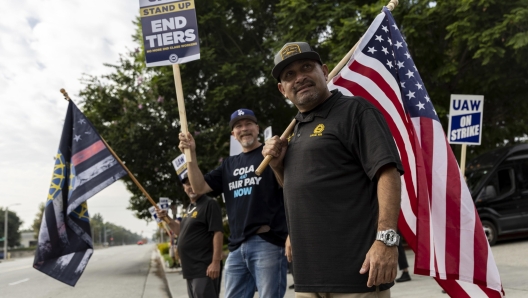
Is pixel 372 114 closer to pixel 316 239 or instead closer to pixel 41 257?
pixel 316 239

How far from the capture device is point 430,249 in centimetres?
374

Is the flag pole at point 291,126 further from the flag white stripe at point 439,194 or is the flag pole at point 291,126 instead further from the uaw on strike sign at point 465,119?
the uaw on strike sign at point 465,119

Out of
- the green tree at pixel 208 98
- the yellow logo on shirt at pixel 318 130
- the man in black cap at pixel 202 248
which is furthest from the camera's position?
the green tree at pixel 208 98

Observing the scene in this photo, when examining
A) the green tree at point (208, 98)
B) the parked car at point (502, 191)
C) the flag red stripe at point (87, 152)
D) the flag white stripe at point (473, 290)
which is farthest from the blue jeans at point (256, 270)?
the green tree at point (208, 98)

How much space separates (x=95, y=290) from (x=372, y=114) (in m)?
12.1

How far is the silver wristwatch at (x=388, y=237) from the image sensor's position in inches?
101

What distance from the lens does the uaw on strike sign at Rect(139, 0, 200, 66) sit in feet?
16.1

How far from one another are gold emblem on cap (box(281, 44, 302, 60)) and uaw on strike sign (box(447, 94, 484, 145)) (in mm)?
5382

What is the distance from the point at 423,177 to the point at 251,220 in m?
1.38

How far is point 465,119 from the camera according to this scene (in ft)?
26.4

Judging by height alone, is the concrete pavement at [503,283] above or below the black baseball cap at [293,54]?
below

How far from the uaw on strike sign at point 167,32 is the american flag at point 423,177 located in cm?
143

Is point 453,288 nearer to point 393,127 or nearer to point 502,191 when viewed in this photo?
point 393,127

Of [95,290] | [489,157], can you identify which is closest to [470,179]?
[489,157]
